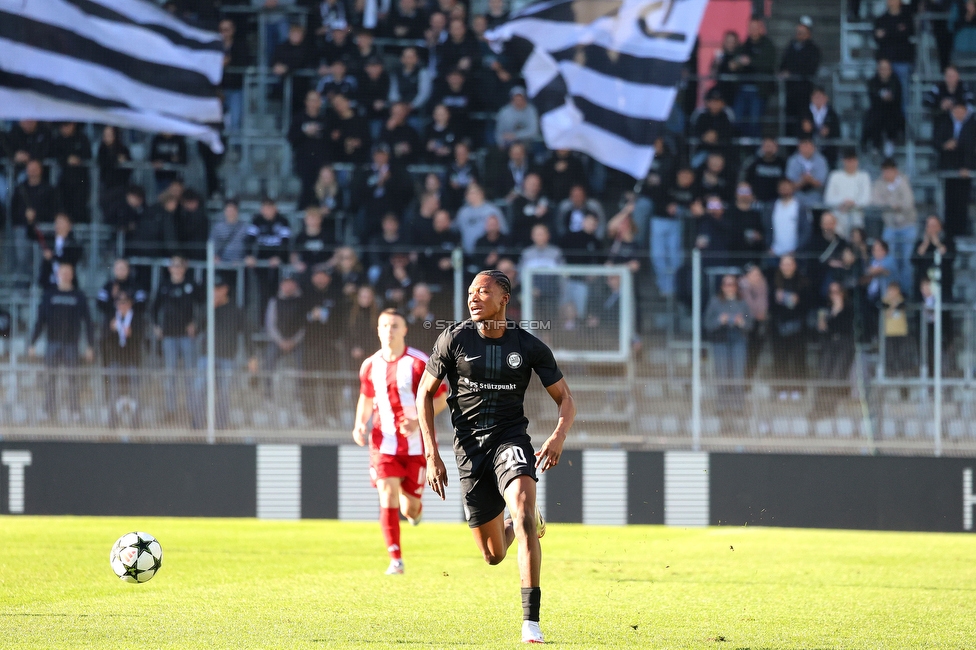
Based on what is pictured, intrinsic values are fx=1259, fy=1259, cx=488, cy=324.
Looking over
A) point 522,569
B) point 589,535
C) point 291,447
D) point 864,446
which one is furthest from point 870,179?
point 522,569

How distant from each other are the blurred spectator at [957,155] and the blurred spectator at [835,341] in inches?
128

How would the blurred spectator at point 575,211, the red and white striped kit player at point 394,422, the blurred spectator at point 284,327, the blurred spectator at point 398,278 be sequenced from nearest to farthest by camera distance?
the red and white striped kit player at point 394,422 → the blurred spectator at point 284,327 → the blurred spectator at point 398,278 → the blurred spectator at point 575,211

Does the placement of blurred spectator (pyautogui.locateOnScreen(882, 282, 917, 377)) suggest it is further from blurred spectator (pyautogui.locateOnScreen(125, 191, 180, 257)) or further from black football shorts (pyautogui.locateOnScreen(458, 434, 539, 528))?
blurred spectator (pyautogui.locateOnScreen(125, 191, 180, 257))

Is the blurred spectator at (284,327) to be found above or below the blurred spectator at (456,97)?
below

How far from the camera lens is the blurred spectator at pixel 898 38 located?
17297 millimetres

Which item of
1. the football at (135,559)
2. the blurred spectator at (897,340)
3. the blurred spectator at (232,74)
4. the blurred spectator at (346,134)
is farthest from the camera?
the blurred spectator at (232,74)

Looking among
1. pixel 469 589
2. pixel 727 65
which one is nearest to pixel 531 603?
pixel 469 589

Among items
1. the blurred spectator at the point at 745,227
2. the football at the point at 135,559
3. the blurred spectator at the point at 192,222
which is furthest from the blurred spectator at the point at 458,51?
the football at the point at 135,559

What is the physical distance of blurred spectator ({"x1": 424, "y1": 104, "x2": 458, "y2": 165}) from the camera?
16.8 metres

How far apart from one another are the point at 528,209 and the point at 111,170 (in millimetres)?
5360

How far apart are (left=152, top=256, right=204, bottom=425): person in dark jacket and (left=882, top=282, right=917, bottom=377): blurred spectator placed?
7188mm

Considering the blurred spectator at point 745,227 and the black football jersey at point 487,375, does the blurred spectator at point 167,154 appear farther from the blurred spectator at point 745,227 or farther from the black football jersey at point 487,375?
the black football jersey at point 487,375

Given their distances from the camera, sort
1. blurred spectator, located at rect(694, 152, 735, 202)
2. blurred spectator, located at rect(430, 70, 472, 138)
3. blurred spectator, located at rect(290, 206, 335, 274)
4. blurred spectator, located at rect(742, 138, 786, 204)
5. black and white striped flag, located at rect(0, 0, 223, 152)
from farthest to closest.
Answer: blurred spectator, located at rect(430, 70, 472, 138) → black and white striped flag, located at rect(0, 0, 223, 152) → blurred spectator, located at rect(694, 152, 735, 202) → blurred spectator, located at rect(742, 138, 786, 204) → blurred spectator, located at rect(290, 206, 335, 274)

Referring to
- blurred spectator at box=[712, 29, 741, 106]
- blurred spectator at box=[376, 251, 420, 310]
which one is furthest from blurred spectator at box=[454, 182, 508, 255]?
blurred spectator at box=[712, 29, 741, 106]
